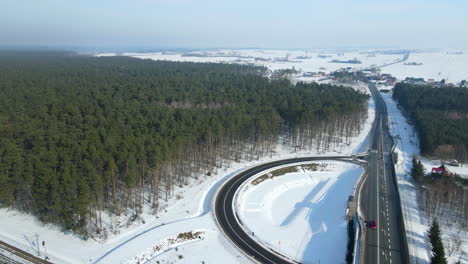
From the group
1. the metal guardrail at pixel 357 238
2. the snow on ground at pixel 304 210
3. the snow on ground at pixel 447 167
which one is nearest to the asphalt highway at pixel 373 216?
the metal guardrail at pixel 357 238

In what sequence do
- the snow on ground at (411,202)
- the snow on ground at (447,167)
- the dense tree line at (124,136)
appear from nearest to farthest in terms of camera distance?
the snow on ground at (411,202), the dense tree line at (124,136), the snow on ground at (447,167)

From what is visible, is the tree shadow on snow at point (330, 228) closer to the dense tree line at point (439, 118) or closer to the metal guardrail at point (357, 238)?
the metal guardrail at point (357, 238)

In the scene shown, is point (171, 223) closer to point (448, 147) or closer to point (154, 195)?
point (154, 195)

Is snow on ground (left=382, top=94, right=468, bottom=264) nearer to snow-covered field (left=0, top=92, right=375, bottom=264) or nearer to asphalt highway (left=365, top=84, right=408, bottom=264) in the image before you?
asphalt highway (left=365, top=84, right=408, bottom=264)

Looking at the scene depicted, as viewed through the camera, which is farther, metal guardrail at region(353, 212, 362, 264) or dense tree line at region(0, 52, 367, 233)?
dense tree line at region(0, 52, 367, 233)

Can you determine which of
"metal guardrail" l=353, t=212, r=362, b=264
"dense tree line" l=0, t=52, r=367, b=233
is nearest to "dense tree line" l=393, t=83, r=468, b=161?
"dense tree line" l=0, t=52, r=367, b=233

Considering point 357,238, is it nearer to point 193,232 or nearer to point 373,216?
point 373,216
